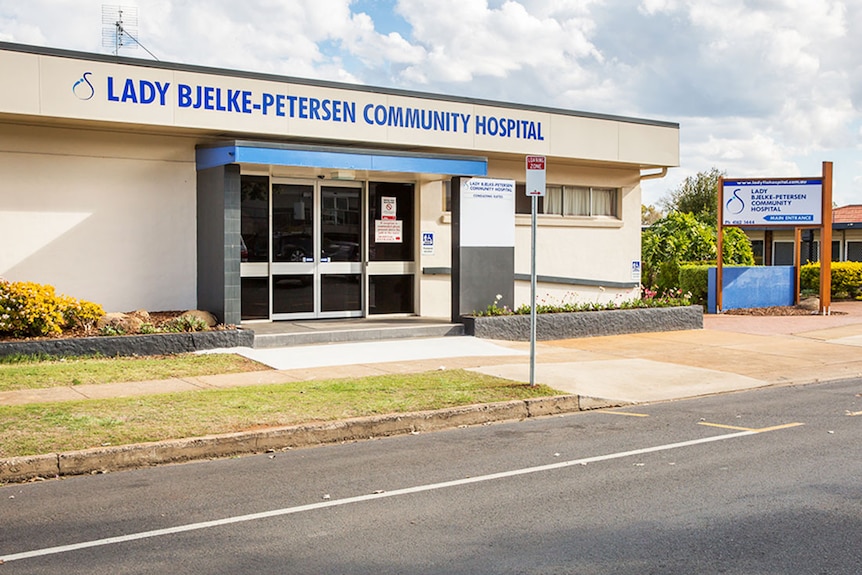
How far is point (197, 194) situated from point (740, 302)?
14.0 metres

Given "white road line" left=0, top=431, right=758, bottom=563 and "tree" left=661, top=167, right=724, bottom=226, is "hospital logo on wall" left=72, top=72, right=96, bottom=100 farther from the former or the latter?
"tree" left=661, top=167, right=724, bottom=226

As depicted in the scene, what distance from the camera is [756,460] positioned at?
7934 millimetres

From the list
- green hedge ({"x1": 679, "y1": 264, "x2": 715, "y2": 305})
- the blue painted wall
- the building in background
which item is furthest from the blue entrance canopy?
green hedge ({"x1": 679, "y1": 264, "x2": 715, "y2": 305})

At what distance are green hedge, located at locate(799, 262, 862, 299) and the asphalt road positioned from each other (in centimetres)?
1856

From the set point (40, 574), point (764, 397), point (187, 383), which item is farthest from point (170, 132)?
point (40, 574)

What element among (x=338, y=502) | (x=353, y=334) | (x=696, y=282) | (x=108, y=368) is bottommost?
(x=338, y=502)

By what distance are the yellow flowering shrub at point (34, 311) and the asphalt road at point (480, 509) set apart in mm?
6066

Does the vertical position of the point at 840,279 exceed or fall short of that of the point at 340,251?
it falls short

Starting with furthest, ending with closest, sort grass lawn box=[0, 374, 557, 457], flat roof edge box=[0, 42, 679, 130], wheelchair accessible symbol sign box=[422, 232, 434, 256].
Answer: wheelchair accessible symbol sign box=[422, 232, 434, 256]
flat roof edge box=[0, 42, 679, 130]
grass lawn box=[0, 374, 557, 457]

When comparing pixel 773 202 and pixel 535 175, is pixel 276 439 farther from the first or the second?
pixel 773 202

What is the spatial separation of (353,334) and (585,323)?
4698mm

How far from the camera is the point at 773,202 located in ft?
74.3

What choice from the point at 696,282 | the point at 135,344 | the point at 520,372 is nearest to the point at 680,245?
the point at 696,282

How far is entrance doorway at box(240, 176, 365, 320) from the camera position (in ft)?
54.0
